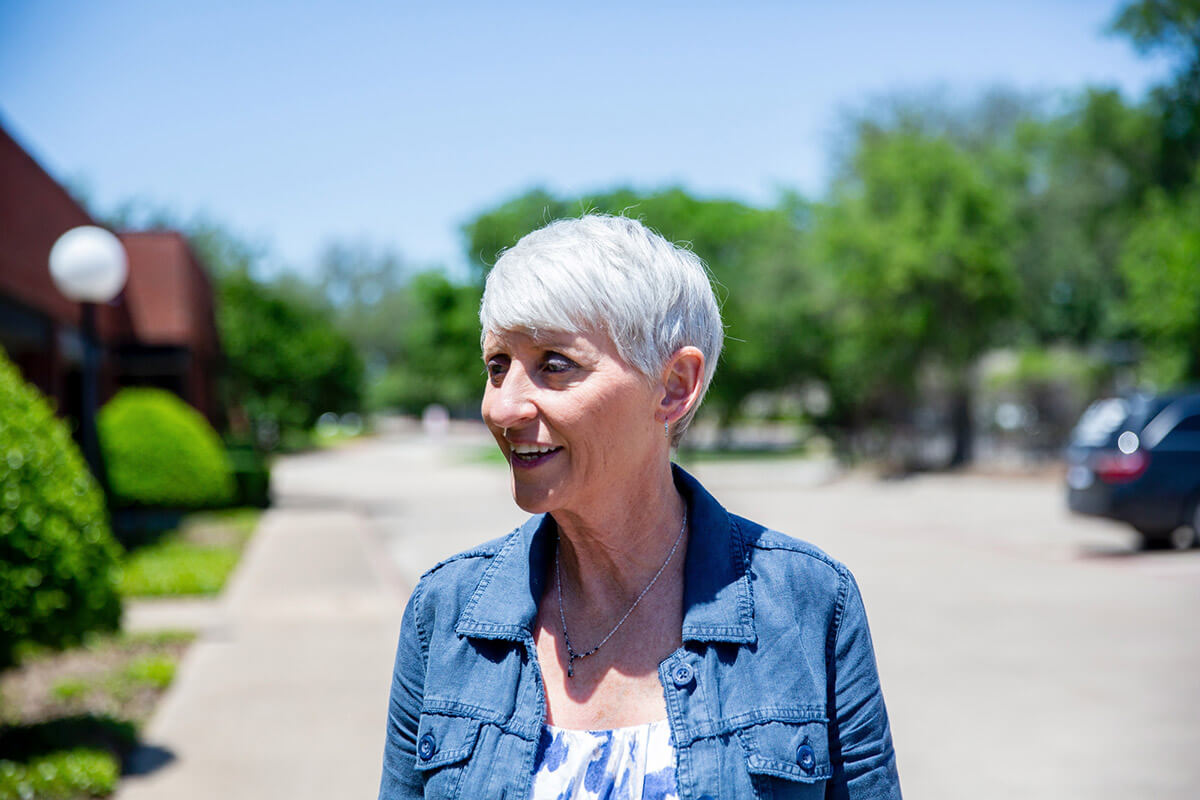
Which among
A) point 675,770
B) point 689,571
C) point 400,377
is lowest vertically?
point 400,377

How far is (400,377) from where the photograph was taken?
77.9 metres

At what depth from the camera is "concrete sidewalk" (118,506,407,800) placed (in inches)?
193

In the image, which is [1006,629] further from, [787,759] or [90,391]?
[90,391]

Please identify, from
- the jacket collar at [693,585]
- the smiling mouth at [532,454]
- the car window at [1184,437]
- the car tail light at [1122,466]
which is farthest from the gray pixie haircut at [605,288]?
the car window at [1184,437]

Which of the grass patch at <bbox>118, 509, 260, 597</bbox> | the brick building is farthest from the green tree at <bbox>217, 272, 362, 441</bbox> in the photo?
the grass patch at <bbox>118, 509, 260, 597</bbox>

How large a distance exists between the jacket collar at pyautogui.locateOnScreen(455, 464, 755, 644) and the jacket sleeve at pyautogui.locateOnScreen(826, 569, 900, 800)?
170 millimetres

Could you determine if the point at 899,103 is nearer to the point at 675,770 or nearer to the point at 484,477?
the point at 484,477

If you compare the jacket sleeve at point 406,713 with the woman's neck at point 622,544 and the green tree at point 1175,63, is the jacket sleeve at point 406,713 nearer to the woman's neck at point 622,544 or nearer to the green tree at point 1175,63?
the woman's neck at point 622,544

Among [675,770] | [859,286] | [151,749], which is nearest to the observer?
[675,770]

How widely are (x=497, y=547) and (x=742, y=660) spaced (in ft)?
1.76

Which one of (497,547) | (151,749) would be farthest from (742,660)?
(151,749)

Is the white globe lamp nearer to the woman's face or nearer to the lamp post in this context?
the lamp post

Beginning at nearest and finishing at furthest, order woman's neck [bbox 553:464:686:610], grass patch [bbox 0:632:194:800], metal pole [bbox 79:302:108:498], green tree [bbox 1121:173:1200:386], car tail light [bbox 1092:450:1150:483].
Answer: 1. woman's neck [bbox 553:464:686:610]
2. grass patch [bbox 0:632:194:800]
3. metal pole [bbox 79:302:108:498]
4. car tail light [bbox 1092:450:1150:483]
5. green tree [bbox 1121:173:1200:386]

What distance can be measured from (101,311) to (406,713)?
1726 cm
